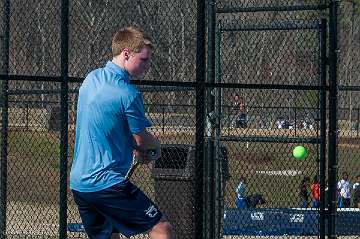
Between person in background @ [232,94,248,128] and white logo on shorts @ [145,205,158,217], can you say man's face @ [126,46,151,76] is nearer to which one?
white logo on shorts @ [145,205,158,217]

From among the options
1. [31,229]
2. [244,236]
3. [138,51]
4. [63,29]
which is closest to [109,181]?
[138,51]

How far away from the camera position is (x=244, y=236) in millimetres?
11984

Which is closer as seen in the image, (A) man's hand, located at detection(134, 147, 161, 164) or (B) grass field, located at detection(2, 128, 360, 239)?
(A) man's hand, located at detection(134, 147, 161, 164)

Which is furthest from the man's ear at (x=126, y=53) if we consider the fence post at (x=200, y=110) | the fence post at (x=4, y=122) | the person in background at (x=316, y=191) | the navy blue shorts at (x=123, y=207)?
the person in background at (x=316, y=191)

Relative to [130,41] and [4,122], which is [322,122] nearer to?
[4,122]

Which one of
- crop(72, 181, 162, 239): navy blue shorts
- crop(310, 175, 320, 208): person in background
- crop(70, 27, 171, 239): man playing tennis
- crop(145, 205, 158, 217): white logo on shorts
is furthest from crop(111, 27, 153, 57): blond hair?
crop(310, 175, 320, 208): person in background

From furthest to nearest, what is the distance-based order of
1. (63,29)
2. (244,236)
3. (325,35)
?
(244,236)
(325,35)
(63,29)

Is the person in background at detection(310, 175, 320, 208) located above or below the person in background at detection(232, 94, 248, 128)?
below

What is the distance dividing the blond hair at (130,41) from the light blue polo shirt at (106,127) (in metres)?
0.12

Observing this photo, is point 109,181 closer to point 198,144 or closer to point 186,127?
point 198,144

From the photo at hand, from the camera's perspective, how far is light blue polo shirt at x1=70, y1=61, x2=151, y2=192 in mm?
6113

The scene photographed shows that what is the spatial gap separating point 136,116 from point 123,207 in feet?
1.82

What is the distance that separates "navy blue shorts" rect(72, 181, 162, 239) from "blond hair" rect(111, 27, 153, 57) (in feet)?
2.60

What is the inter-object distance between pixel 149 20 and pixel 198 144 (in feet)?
8.62
